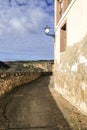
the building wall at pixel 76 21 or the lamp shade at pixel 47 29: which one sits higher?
the lamp shade at pixel 47 29

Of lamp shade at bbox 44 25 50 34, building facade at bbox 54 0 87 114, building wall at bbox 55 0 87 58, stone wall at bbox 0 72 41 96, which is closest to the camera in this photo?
building facade at bbox 54 0 87 114

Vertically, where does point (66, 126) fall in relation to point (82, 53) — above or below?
below

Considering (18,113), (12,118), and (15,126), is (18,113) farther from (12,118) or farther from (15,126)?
(15,126)

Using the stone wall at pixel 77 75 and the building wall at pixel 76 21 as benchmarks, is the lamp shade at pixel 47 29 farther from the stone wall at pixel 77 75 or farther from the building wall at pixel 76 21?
the stone wall at pixel 77 75

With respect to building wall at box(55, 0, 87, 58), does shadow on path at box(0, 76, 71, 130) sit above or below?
below

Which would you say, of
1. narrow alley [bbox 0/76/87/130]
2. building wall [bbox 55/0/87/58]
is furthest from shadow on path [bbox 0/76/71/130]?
building wall [bbox 55/0/87/58]

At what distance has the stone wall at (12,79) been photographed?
1401 cm

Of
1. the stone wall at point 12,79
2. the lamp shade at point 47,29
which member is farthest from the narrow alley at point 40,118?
the lamp shade at point 47,29

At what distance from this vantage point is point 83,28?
988cm

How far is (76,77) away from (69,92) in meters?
1.70

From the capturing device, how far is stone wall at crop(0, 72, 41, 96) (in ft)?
46.0

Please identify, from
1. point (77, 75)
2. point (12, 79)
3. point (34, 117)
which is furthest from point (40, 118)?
point (12, 79)

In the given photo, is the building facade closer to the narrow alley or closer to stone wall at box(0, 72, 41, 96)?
the narrow alley

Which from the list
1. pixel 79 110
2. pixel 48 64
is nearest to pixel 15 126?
pixel 79 110
